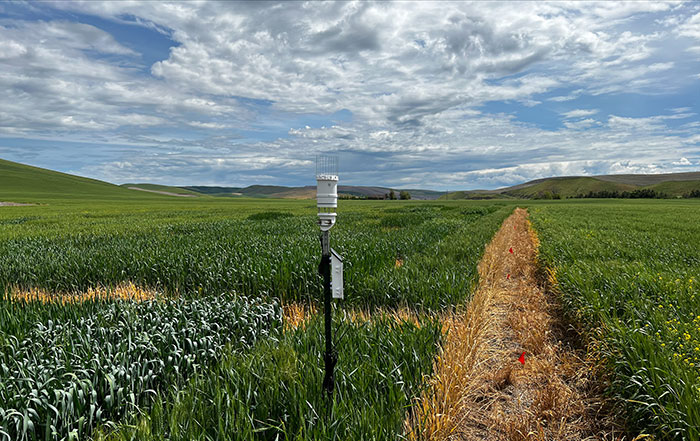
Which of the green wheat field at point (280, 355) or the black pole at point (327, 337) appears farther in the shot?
the black pole at point (327, 337)

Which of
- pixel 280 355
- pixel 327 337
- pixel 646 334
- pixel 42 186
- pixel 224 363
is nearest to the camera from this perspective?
pixel 327 337

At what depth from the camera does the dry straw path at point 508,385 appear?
3.48 m

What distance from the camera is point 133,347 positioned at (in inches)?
141

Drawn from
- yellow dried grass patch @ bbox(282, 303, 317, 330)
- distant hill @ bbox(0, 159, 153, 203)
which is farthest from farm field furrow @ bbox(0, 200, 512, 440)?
distant hill @ bbox(0, 159, 153, 203)

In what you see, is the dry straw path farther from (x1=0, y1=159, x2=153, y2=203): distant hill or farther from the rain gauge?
(x1=0, y1=159, x2=153, y2=203): distant hill

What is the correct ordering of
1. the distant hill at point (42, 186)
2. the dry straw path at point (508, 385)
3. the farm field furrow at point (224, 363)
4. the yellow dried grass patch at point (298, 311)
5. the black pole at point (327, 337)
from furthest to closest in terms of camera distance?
the distant hill at point (42, 186) < the yellow dried grass patch at point (298, 311) < the dry straw path at point (508, 385) < the black pole at point (327, 337) < the farm field furrow at point (224, 363)

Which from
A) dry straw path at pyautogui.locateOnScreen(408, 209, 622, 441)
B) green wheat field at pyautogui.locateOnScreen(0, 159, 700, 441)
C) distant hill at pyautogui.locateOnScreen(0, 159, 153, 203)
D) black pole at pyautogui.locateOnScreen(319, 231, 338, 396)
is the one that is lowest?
dry straw path at pyautogui.locateOnScreen(408, 209, 622, 441)

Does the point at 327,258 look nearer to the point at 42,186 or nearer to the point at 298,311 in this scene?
the point at 298,311

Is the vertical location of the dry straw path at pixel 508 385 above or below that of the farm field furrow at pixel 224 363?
below

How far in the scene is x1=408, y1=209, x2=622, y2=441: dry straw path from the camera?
3479 millimetres

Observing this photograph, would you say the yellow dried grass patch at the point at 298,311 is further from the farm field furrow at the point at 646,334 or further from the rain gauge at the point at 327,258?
the farm field furrow at the point at 646,334

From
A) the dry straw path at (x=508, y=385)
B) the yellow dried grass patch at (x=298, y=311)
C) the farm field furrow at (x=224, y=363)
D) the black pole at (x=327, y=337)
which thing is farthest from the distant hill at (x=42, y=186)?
the black pole at (x=327, y=337)

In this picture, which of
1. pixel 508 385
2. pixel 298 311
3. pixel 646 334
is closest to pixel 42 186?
pixel 298 311

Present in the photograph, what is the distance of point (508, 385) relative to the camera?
451cm
